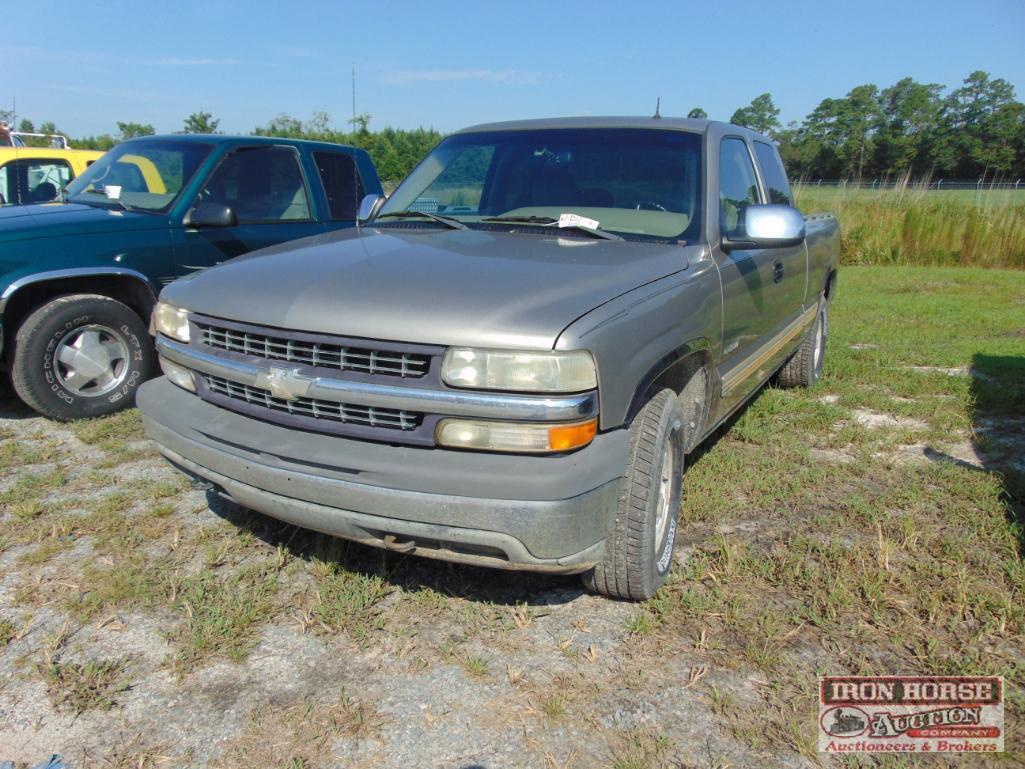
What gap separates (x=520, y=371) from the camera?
234cm

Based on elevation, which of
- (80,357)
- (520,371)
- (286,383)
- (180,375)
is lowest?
(80,357)

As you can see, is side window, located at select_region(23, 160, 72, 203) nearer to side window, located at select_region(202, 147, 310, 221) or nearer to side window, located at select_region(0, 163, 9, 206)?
side window, located at select_region(0, 163, 9, 206)

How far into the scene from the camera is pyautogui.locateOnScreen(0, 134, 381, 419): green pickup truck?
4.70 meters

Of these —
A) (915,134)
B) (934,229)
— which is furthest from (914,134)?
(934,229)

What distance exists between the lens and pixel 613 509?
2.52m

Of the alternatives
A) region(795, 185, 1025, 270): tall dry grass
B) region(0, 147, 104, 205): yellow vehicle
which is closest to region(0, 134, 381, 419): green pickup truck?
region(0, 147, 104, 205): yellow vehicle

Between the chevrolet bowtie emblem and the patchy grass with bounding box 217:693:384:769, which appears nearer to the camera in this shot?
the patchy grass with bounding box 217:693:384:769

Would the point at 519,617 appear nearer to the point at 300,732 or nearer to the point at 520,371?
the point at 300,732

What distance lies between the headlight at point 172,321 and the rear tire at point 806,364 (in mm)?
4210

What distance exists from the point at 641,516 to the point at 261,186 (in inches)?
171

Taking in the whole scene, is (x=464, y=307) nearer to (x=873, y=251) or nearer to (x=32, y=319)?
(x=32, y=319)

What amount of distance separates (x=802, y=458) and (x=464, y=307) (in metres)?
2.76

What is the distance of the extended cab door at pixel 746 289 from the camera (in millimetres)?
3600

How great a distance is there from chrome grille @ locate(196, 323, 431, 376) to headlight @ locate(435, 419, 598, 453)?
206mm
